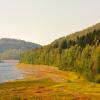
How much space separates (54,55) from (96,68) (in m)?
85.5

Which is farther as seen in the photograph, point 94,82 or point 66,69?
point 66,69

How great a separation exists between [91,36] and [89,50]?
6131 cm

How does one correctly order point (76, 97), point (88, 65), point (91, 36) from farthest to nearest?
point (91, 36) → point (88, 65) → point (76, 97)

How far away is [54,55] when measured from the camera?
642ft

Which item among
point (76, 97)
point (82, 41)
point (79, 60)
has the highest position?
point (82, 41)

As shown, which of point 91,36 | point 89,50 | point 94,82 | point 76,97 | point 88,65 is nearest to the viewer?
point 76,97

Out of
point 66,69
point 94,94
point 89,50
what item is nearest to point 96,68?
point 89,50

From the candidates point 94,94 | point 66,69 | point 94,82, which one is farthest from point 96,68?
point 66,69

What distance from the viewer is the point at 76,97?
240ft

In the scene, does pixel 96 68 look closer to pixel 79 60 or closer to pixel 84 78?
pixel 84 78

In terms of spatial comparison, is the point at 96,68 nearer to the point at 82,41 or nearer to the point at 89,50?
the point at 89,50

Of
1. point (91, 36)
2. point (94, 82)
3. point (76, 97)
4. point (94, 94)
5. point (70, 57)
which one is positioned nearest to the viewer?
point (76, 97)

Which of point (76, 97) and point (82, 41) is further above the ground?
point (82, 41)

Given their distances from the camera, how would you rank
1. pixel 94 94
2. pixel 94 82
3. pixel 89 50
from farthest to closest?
pixel 89 50
pixel 94 82
pixel 94 94
